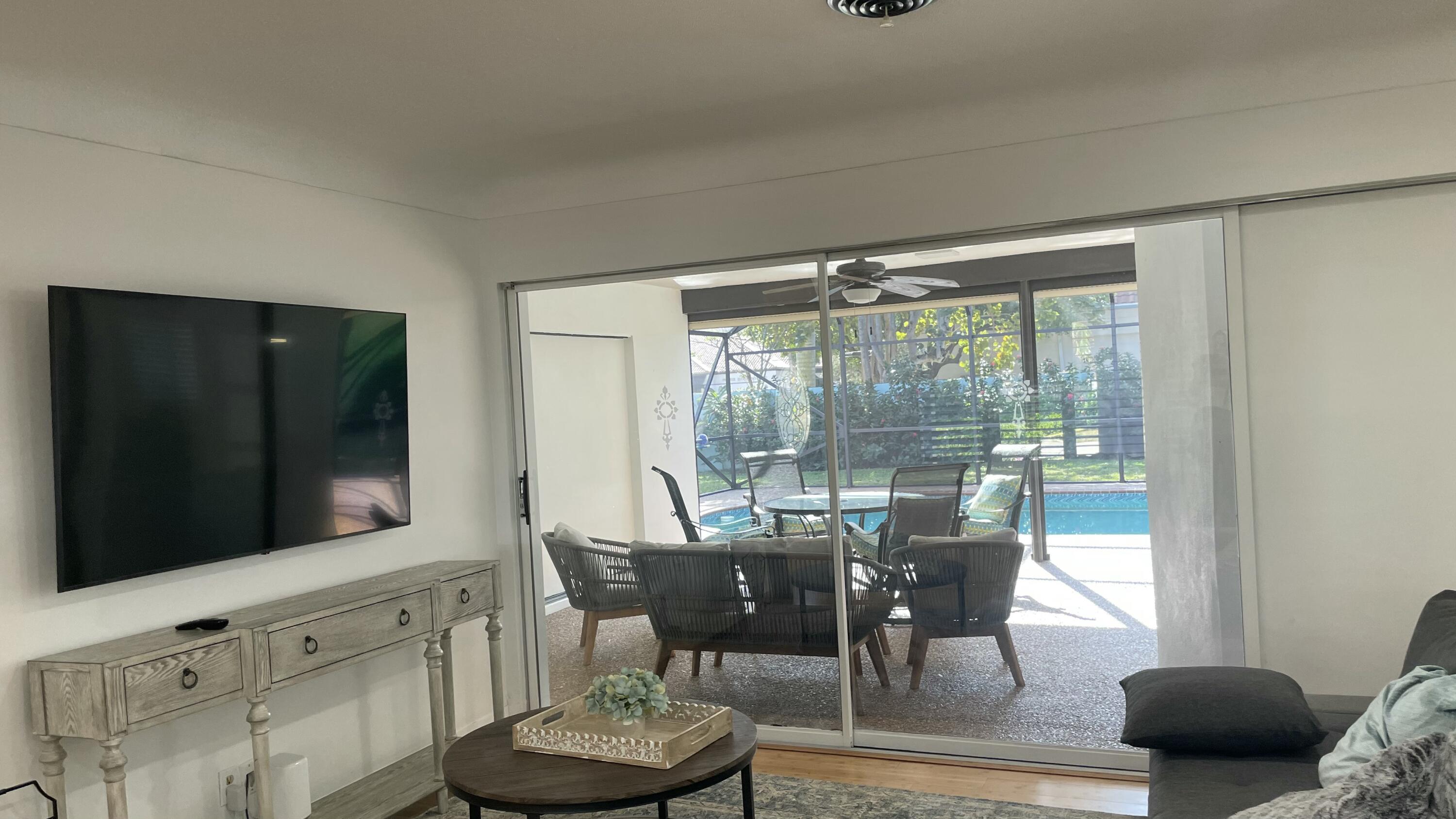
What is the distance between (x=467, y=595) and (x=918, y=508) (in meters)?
1.86

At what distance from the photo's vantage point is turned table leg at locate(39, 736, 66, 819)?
2668mm

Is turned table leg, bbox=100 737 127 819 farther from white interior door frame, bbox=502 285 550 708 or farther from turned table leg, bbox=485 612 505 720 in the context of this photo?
white interior door frame, bbox=502 285 550 708

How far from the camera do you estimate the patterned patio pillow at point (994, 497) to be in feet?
12.5

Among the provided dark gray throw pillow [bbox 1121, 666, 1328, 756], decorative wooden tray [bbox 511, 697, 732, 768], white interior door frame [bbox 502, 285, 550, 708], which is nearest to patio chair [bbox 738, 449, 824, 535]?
white interior door frame [bbox 502, 285, 550, 708]

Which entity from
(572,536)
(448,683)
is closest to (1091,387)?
(572,536)

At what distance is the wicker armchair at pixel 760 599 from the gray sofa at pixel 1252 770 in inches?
56.1

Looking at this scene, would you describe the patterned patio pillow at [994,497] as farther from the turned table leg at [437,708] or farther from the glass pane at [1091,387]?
the turned table leg at [437,708]

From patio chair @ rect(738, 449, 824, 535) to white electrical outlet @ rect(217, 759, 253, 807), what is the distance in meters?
2.12

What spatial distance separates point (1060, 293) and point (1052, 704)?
159 cm

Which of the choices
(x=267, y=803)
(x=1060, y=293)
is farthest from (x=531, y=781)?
(x=1060, y=293)

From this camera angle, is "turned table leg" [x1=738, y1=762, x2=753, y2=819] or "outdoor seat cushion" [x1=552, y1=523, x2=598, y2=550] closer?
"turned table leg" [x1=738, y1=762, x2=753, y2=819]

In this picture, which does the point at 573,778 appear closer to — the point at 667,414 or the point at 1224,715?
the point at 1224,715

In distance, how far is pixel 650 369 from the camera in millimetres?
4488

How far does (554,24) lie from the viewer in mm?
2627
